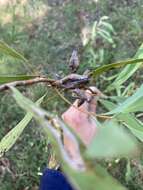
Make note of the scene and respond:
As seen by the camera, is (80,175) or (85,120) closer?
(80,175)

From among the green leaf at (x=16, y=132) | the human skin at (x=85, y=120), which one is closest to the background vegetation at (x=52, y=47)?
the human skin at (x=85, y=120)

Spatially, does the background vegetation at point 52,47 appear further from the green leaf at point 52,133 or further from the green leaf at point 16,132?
the green leaf at point 52,133

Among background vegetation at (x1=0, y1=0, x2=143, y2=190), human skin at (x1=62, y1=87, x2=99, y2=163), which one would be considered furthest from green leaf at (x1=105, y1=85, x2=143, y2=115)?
background vegetation at (x1=0, y1=0, x2=143, y2=190)

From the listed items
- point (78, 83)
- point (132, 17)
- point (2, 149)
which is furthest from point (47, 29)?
point (78, 83)

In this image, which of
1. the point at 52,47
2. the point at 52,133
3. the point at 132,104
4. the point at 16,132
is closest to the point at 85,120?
the point at 16,132

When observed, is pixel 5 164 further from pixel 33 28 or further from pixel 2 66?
pixel 33 28

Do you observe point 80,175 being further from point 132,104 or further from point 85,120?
point 85,120

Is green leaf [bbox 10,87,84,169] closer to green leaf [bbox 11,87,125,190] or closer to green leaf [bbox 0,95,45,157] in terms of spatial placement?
green leaf [bbox 11,87,125,190]

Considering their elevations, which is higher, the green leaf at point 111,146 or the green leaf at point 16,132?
the green leaf at point 16,132

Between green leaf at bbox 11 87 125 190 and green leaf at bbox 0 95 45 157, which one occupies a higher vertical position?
green leaf at bbox 0 95 45 157
